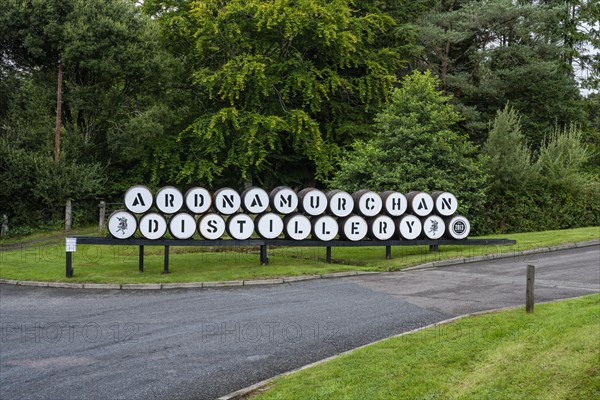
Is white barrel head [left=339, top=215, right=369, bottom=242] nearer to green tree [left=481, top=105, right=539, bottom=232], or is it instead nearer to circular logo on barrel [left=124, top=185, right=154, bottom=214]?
circular logo on barrel [left=124, top=185, right=154, bottom=214]

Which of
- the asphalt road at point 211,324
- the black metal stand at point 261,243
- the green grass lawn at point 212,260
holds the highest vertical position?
the black metal stand at point 261,243

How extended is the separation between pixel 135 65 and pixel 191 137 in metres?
5.47

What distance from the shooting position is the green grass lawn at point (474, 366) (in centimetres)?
570

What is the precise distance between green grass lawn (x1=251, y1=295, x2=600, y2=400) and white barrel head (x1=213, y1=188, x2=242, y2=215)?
9.37 m

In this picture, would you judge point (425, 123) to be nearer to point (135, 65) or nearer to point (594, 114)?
point (135, 65)

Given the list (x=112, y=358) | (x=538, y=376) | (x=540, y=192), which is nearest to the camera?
(x=538, y=376)

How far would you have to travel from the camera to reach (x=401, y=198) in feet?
61.4

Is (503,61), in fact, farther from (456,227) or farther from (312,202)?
(312,202)

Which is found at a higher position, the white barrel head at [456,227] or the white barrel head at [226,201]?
the white barrel head at [226,201]

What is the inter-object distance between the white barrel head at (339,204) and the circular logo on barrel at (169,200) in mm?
4905

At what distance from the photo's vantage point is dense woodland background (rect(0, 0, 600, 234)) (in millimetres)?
26219

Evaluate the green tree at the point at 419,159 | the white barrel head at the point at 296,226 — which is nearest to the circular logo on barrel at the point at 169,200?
the white barrel head at the point at 296,226

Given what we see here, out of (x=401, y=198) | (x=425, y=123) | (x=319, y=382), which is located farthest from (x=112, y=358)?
(x=425, y=123)

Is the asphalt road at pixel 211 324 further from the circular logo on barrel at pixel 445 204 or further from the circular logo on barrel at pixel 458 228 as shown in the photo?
the circular logo on barrel at pixel 445 204
